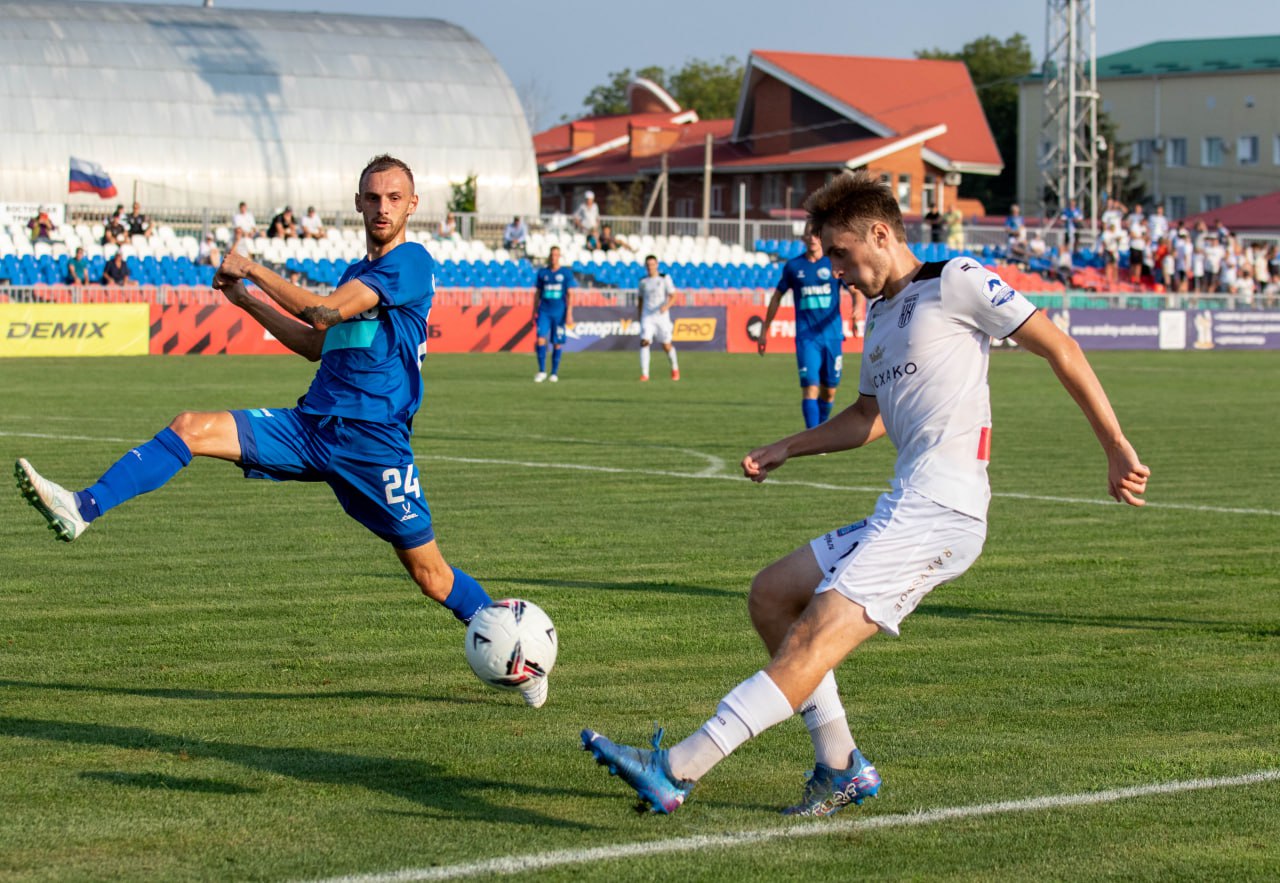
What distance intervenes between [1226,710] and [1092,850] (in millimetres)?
2046

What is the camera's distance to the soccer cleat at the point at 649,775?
473 cm

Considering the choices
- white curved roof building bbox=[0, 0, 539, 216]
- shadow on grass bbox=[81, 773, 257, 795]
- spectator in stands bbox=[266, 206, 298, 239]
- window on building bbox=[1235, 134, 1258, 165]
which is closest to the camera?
shadow on grass bbox=[81, 773, 257, 795]

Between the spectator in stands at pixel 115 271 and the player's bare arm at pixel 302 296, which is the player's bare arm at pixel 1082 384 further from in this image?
the spectator in stands at pixel 115 271

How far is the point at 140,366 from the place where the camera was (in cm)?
2938

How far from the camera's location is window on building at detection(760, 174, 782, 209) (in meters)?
69.4

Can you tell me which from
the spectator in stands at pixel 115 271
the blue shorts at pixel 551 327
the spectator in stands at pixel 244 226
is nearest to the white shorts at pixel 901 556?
the blue shorts at pixel 551 327

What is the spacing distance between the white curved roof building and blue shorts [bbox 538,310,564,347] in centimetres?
2775

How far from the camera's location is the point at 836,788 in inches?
201

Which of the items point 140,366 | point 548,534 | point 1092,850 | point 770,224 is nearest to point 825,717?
point 1092,850

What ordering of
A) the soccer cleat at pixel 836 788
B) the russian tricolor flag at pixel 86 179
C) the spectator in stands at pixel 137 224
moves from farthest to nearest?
the russian tricolor flag at pixel 86 179 < the spectator in stands at pixel 137 224 < the soccer cleat at pixel 836 788

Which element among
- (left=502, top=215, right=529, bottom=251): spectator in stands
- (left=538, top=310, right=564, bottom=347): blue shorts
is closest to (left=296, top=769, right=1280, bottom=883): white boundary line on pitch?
(left=538, top=310, right=564, bottom=347): blue shorts

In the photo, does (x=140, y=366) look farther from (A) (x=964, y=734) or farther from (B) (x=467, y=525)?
(A) (x=964, y=734)

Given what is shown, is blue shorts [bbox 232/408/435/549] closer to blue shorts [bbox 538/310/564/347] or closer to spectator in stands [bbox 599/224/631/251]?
blue shorts [bbox 538/310/564/347]

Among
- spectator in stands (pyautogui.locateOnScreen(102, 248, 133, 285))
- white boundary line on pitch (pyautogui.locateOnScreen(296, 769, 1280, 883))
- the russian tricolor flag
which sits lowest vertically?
white boundary line on pitch (pyautogui.locateOnScreen(296, 769, 1280, 883))
